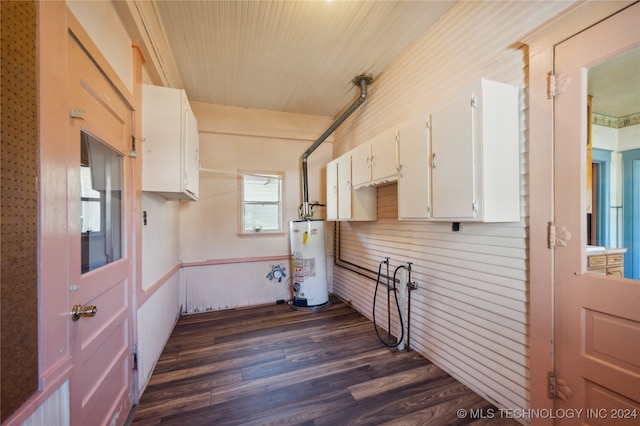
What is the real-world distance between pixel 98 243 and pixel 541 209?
266 cm

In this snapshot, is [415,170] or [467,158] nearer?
[467,158]

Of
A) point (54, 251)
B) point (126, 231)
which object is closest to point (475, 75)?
point (54, 251)

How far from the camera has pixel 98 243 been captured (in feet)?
4.65

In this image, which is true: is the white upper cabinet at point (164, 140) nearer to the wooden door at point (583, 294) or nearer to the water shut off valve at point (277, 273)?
the water shut off valve at point (277, 273)

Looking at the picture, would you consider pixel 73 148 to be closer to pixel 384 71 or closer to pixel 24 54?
pixel 24 54

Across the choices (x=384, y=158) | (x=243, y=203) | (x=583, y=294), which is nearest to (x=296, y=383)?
(x=583, y=294)

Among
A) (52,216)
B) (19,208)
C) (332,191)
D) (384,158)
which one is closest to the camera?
(19,208)

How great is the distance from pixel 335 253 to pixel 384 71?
2.89 metres

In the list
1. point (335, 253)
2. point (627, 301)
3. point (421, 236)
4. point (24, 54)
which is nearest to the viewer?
point (24, 54)

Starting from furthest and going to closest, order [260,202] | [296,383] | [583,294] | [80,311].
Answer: [260,202], [296,383], [583,294], [80,311]

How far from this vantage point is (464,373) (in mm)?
2023

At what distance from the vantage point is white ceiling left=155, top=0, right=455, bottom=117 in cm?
205

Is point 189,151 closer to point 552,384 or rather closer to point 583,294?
point 583,294

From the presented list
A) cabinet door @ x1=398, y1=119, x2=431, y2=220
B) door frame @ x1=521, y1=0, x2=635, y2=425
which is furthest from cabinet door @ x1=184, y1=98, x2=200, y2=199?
door frame @ x1=521, y1=0, x2=635, y2=425
